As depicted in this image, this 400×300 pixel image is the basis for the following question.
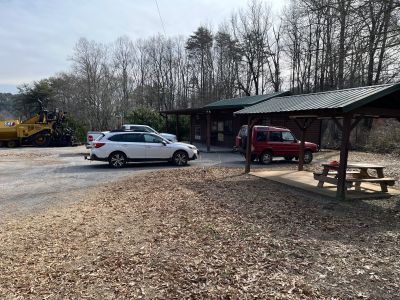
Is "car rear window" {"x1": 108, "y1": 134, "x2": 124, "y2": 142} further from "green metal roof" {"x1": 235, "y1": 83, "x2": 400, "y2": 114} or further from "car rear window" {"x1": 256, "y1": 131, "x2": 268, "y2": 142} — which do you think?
"green metal roof" {"x1": 235, "y1": 83, "x2": 400, "y2": 114}

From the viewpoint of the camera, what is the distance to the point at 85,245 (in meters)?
5.29

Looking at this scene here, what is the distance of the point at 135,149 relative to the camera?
15.0 meters

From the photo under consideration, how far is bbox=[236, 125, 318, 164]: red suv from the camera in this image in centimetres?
1593

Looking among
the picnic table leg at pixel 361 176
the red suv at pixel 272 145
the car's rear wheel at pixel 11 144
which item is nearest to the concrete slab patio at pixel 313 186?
the picnic table leg at pixel 361 176

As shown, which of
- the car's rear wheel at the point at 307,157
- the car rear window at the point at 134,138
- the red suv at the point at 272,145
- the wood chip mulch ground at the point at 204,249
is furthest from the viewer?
the car's rear wheel at the point at 307,157

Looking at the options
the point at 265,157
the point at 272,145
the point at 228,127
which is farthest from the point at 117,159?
the point at 228,127

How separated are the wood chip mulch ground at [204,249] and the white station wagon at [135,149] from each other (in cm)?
624

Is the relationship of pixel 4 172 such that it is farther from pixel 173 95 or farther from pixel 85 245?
pixel 173 95

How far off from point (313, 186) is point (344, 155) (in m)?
1.89

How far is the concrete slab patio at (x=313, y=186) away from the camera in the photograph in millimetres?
8836

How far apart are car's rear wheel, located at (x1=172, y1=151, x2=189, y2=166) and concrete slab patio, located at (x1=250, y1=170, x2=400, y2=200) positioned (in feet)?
13.1

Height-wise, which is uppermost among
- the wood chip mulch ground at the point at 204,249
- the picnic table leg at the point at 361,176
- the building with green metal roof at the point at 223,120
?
the building with green metal roof at the point at 223,120

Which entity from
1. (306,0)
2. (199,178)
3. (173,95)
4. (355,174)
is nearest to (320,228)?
(355,174)

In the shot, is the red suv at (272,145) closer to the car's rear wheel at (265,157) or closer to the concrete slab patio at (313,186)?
the car's rear wheel at (265,157)
